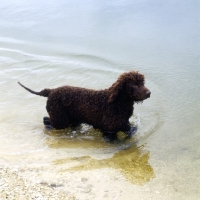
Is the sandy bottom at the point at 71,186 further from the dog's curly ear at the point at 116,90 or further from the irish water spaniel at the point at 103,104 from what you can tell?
the dog's curly ear at the point at 116,90

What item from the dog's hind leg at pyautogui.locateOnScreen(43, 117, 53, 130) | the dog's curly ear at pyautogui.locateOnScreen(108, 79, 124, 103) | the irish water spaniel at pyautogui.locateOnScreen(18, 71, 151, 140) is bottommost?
the dog's hind leg at pyautogui.locateOnScreen(43, 117, 53, 130)


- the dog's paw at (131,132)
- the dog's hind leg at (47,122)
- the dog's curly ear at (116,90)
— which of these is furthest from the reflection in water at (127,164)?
the dog's hind leg at (47,122)

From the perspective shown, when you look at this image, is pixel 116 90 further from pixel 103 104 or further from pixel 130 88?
pixel 103 104

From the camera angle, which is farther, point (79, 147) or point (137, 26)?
point (137, 26)

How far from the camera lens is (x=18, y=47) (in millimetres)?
10328

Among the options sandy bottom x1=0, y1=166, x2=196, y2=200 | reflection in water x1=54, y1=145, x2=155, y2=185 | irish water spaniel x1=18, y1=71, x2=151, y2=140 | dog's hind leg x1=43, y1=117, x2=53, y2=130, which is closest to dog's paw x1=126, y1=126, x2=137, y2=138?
irish water spaniel x1=18, y1=71, x2=151, y2=140

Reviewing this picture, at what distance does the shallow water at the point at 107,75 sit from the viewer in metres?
4.86

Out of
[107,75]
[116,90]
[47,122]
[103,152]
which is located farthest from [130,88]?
[107,75]

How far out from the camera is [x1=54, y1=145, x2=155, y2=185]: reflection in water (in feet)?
14.6

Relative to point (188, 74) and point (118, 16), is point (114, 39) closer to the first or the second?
point (118, 16)

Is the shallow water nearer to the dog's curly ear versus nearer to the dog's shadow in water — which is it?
the dog's shadow in water

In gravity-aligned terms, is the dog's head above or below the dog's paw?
above

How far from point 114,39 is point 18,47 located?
299 centimetres

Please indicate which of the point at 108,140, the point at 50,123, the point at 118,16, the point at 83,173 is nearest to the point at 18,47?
the point at 118,16
